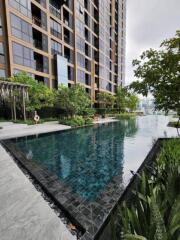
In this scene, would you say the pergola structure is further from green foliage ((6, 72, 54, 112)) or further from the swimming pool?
the swimming pool

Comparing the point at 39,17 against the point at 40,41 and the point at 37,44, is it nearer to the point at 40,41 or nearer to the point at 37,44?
the point at 40,41

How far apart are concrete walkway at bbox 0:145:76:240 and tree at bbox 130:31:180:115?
173 inches

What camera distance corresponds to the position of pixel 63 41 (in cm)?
2772

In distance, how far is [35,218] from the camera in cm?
276

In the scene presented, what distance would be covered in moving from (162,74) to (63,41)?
27.2 meters

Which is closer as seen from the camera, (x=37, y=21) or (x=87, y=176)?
(x=87, y=176)

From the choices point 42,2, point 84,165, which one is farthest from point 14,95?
point 42,2

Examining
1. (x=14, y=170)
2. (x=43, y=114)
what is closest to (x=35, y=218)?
(x=14, y=170)

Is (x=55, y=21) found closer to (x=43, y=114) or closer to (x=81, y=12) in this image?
(x=81, y=12)

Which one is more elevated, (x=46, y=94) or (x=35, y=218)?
(x=46, y=94)

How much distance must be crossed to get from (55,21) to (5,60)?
1307cm

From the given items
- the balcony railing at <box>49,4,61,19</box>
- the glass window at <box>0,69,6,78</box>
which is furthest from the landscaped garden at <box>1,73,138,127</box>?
the balcony railing at <box>49,4,61,19</box>

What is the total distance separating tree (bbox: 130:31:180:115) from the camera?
4.65m

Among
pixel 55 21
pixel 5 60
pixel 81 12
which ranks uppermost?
pixel 81 12
